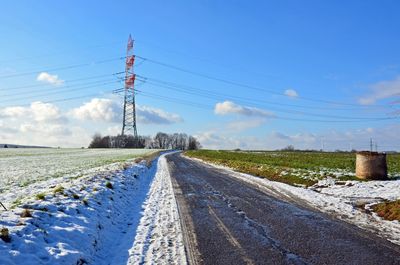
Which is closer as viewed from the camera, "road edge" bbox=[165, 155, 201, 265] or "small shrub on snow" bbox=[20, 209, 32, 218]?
"road edge" bbox=[165, 155, 201, 265]

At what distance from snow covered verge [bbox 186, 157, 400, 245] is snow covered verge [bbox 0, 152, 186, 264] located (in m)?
4.93

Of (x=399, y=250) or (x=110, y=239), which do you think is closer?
(x=399, y=250)

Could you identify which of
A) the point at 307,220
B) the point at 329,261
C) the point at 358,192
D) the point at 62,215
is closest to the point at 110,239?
the point at 62,215

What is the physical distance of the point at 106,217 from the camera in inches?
422

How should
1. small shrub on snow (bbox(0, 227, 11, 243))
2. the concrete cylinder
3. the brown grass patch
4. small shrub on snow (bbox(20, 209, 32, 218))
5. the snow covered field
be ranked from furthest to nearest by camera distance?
1. the concrete cylinder
2. the snow covered field
3. the brown grass patch
4. small shrub on snow (bbox(20, 209, 32, 218))
5. small shrub on snow (bbox(0, 227, 11, 243))

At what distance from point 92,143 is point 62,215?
153 metres

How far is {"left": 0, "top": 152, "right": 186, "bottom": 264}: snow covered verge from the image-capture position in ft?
22.6

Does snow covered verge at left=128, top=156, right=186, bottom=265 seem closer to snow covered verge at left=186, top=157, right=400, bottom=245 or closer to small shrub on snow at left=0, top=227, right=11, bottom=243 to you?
small shrub on snow at left=0, top=227, right=11, bottom=243

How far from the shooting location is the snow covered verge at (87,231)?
271 inches

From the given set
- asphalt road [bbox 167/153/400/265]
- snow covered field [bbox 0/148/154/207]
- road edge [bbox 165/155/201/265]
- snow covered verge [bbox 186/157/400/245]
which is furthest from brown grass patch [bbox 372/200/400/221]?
snow covered field [bbox 0/148/154/207]

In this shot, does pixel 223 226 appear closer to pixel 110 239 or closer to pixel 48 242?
pixel 110 239

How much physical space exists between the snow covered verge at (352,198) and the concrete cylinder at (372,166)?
2.11 metres

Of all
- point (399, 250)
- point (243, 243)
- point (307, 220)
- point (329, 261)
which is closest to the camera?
point (329, 261)

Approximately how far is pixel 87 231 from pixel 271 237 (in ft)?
13.3
